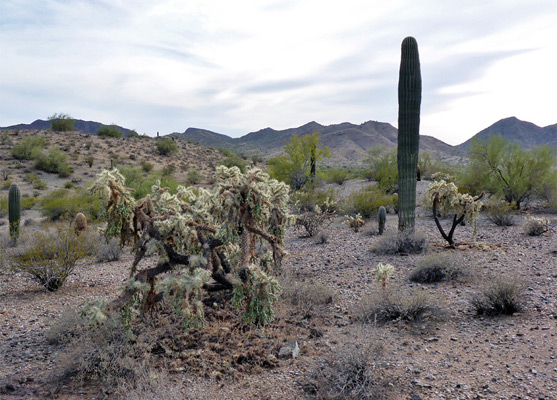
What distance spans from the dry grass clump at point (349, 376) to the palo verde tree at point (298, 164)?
1657cm

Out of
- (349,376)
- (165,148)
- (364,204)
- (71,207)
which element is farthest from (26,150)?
(349,376)

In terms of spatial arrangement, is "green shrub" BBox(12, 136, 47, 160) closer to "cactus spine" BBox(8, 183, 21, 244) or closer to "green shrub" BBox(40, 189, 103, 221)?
"green shrub" BBox(40, 189, 103, 221)

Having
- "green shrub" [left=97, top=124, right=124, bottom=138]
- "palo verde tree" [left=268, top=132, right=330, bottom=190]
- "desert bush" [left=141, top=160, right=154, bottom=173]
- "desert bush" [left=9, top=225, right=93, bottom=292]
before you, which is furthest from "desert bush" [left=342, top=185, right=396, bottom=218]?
"green shrub" [left=97, top=124, right=124, bottom=138]

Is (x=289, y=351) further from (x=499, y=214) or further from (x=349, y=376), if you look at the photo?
(x=499, y=214)

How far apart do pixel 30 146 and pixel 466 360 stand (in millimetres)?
37866

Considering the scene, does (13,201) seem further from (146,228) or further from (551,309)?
(551,309)

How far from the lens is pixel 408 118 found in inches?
473

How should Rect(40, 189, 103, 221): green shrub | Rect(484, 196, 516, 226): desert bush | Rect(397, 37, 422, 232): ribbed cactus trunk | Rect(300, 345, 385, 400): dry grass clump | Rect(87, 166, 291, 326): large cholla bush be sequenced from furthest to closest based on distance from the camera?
Rect(40, 189, 103, 221): green shrub → Rect(484, 196, 516, 226): desert bush → Rect(397, 37, 422, 232): ribbed cactus trunk → Rect(87, 166, 291, 326): large cholla bush → Rect(300, 345, 385, 400): dry grass clump

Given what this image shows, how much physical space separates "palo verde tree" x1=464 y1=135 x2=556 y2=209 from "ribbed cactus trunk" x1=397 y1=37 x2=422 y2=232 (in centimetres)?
815

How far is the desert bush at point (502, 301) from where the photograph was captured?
5.74 metres

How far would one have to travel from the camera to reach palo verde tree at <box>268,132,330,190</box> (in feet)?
69.7

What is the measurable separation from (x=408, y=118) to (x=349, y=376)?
9.74 metres

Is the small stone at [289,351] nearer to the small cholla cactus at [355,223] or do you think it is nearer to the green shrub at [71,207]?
the small cholla cactus at [355,223]

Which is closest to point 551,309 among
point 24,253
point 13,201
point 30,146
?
point 24,253
